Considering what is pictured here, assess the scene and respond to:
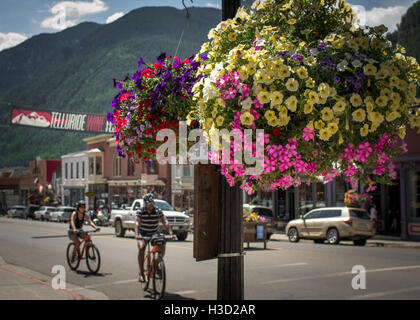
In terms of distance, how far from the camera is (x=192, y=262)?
14.7m

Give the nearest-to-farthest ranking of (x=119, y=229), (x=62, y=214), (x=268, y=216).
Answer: (x=268, y=216)
(x=119, y=229)
(x=62, y=214)

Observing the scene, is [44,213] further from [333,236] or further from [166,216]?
[333,236]

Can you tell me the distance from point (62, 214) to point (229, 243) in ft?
156

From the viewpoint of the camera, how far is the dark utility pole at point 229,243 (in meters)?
3.47

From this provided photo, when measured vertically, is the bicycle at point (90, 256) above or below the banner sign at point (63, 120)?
below

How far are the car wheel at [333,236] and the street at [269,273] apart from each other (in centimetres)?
338

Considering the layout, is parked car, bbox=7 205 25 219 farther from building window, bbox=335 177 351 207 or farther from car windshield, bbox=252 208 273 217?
building window, bbox=335 177 351 207

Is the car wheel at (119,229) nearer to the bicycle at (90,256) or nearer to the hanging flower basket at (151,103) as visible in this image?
the bicycle at (90,256)

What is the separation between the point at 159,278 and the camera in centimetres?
927

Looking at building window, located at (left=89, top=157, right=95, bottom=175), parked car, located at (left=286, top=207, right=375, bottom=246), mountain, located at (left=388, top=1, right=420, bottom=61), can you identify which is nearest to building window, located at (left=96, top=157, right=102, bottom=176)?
building window, located at (left=89, top=157, right=95, bottom=175)

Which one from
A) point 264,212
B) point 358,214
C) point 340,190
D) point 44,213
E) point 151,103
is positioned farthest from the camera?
point 44,213

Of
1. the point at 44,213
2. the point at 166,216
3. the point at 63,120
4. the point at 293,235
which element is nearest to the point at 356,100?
the point at 166,216

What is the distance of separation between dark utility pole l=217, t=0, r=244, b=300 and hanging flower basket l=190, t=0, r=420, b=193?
0.41 metres

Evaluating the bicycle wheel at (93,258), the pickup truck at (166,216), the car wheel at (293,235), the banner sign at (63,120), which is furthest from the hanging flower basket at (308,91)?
the banner sign at (63,120)
